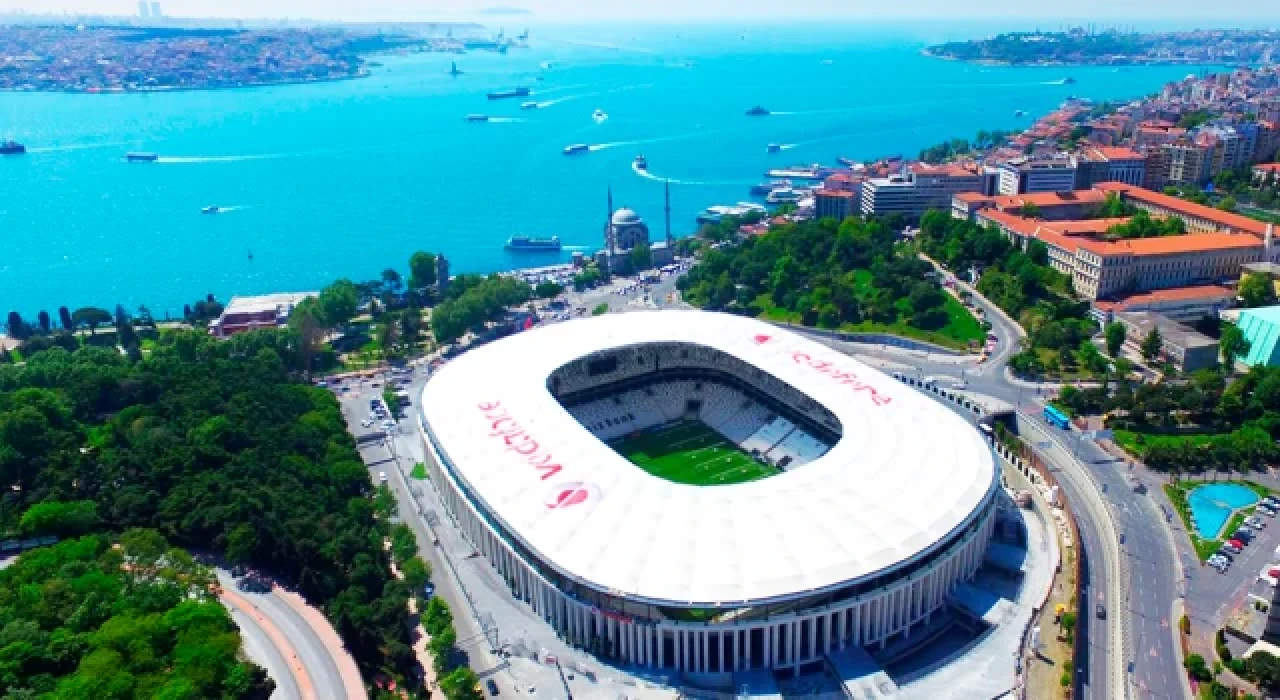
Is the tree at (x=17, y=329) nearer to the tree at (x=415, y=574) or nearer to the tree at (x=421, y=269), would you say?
the tree at (x=421, y=269)

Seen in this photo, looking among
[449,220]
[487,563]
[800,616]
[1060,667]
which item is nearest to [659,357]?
[487,563]

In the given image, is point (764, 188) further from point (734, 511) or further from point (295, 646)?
point (295, 646)

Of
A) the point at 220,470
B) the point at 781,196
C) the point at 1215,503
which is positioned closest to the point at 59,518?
the point at 220,470

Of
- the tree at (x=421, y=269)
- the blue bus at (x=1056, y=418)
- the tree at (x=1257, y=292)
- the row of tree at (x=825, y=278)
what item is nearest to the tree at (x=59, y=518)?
the tree at (x=421, y=269)

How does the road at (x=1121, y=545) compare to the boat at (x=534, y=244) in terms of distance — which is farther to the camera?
Result: the boat at (x=534, y=244)

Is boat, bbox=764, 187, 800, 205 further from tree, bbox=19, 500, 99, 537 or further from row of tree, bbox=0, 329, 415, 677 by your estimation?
tree, bbox=19, 500, 99, 537

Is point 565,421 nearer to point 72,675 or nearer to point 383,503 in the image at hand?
point 383,503
